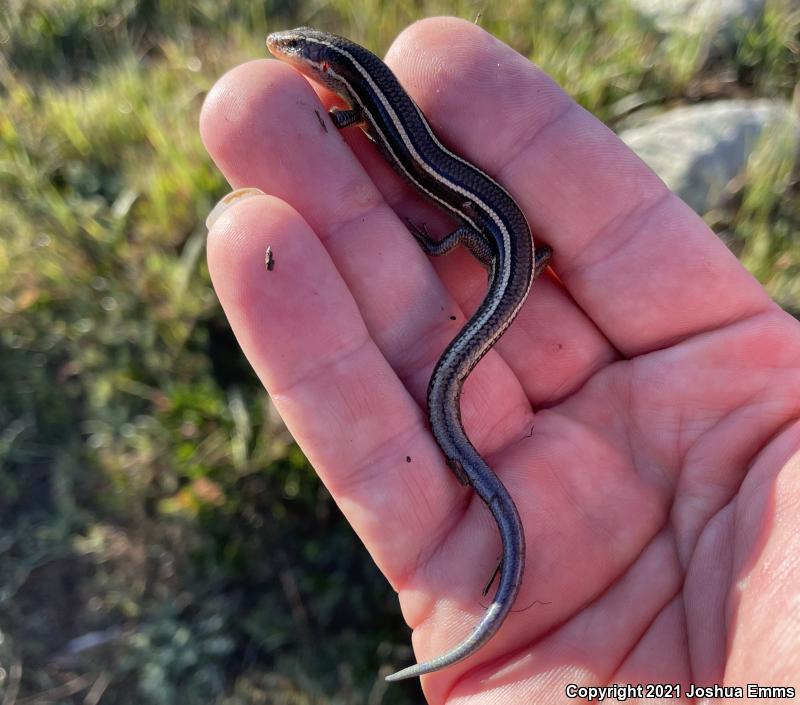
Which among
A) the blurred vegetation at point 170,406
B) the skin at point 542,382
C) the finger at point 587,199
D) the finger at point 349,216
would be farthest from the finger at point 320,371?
the finger at point 587,199

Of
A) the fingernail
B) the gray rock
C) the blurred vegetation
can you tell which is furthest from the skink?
the gray rock

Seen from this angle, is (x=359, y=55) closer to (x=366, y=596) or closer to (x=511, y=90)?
(x=511, y=90)

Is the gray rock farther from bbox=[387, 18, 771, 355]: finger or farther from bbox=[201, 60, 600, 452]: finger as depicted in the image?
bbox=[201, 60, 600, 452]: finger

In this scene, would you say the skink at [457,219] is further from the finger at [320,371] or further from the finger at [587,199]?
the finger at [320,371]

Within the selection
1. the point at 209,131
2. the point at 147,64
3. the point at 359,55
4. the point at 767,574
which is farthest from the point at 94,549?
the point at 147,64

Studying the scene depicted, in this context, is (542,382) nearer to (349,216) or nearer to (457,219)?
(457,219)

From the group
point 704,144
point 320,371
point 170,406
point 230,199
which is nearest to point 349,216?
point 230,199
